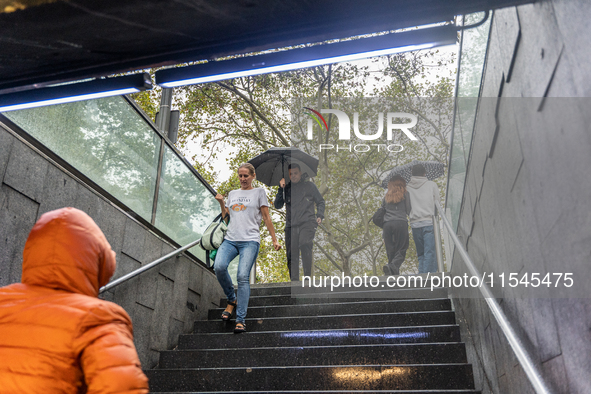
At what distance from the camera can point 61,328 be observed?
53.9 inches

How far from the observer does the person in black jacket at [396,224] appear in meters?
6.97

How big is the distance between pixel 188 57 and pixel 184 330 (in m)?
4.02

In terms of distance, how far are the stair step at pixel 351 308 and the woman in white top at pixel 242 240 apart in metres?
0.54

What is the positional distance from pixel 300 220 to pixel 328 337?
208cm

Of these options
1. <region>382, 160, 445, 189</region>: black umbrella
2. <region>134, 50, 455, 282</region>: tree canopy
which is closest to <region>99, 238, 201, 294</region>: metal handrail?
<region>382, 160, 445, 189</region>: black umbrella

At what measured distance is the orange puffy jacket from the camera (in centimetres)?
134

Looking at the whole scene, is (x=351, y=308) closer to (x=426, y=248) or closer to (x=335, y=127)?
(x=426, y=248)

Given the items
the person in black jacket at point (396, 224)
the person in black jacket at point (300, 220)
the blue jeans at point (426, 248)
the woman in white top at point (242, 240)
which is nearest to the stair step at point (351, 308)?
the woman in white top at point (242, 240)

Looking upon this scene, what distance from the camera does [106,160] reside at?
454 centimetres

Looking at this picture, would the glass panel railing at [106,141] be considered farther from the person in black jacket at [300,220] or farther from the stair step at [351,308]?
the person in black jacket at [300,220]

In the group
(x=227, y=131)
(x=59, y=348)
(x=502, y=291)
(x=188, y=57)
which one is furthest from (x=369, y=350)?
(x=227, y=131)

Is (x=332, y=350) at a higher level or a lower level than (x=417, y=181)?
lower

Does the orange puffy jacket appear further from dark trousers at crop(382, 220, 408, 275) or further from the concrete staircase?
dark trousers at crop(382, 220, 408, 275)

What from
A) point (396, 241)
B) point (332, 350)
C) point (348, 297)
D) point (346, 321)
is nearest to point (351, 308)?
point (348, 297)
